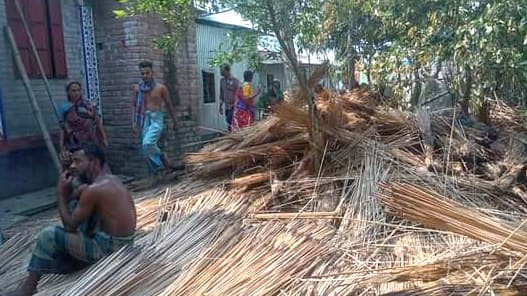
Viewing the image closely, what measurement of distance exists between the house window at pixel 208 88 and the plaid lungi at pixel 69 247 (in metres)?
6.89

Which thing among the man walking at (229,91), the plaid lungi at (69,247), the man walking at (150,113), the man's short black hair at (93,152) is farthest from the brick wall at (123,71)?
the plaid lungi at (69,247)

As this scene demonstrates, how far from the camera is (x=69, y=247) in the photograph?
359cm

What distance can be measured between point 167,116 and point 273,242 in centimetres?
448

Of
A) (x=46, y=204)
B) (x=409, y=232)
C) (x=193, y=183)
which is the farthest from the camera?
(x=46, y=204)

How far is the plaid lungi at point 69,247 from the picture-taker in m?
3.59

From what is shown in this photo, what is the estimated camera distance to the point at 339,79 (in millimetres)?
9281

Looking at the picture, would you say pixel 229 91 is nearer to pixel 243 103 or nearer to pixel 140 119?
pixel 243 103

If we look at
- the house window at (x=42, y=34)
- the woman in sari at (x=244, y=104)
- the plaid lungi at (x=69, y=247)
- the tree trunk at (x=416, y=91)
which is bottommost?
the plaid lungi at (x=69, y=247)

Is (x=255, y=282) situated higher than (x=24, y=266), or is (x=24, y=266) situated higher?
(x=255, y=282)

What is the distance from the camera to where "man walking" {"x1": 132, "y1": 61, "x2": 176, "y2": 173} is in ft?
21.5

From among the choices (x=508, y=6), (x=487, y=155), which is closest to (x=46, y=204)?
(x=487, y=155)

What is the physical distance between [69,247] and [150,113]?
10.5 feet

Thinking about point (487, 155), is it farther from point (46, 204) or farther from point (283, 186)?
point (46, 204)

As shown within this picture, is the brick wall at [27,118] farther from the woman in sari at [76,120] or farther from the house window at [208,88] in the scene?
the house window at [208,88]
